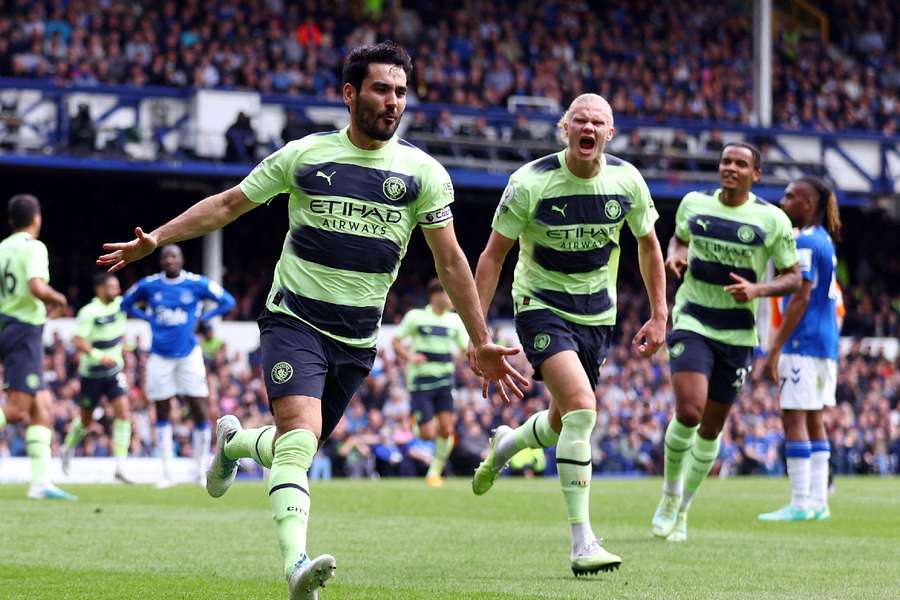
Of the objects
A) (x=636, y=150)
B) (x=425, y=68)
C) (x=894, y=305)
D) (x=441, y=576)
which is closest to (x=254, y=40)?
(x=425, y=68)

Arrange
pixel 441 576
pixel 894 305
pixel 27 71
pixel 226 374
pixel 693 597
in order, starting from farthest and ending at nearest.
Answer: pixel 894 305, pixel 27 71, pixel 226 374, pixel 441 576, pixel 693 597

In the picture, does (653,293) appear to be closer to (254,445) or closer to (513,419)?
(254,445)

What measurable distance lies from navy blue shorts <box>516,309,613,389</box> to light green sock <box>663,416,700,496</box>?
1454mm

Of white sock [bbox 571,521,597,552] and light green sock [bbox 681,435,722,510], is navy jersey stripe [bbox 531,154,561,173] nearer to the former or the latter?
white sock [bbox 571,521,597,552]

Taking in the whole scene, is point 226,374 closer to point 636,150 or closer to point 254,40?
point 254,40

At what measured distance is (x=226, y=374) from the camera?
2456cm

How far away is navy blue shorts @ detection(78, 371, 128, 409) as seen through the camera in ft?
62.5

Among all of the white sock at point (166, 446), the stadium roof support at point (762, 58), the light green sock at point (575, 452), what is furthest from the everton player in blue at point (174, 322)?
the stadium roof support at point (762, 58)

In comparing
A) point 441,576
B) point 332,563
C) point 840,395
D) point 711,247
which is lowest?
point 840,395

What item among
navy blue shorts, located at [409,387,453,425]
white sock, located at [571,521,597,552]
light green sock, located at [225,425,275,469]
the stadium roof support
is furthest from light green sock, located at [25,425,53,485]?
the stadium roof support

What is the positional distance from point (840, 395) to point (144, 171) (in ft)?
45.3

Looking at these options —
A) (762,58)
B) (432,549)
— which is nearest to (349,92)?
(432,549)

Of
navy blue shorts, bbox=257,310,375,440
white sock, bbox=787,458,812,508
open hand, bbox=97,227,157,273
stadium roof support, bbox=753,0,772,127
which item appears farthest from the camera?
stadium roof support, bbox=753,0,772,127

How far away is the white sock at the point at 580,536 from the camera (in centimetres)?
806
